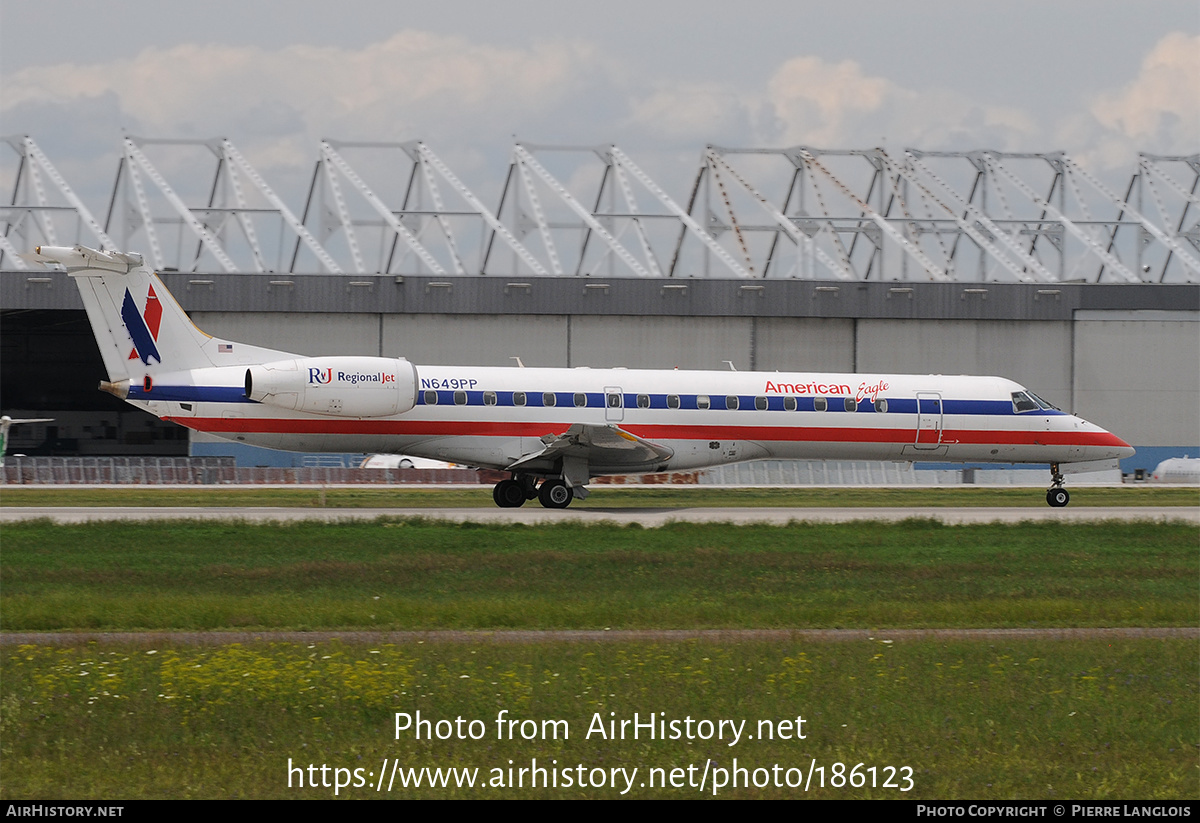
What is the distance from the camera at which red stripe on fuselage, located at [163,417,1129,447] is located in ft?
95.5

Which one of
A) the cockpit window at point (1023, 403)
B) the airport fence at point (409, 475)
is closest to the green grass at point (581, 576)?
the cockpit window at point (1023, 403)

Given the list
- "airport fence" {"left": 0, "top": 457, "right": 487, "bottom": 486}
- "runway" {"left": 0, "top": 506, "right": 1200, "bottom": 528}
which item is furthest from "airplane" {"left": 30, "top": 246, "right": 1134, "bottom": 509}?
"airport fence" {"left": 0, "top": 457, "right": 487, "bottom": 486}

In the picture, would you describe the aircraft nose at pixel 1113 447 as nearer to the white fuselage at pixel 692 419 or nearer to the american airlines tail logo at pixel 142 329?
the white fuselage at pixel 692 419

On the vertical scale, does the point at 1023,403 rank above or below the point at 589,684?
above

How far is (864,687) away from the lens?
10.9 m

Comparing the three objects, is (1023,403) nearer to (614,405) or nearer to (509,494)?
(614,405)

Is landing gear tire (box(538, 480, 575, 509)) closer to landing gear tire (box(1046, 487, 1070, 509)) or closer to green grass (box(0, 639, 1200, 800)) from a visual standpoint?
landing gear tire (box(1046, 487, 1070, 509))

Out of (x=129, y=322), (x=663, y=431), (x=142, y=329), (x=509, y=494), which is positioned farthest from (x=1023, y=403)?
(x=129, y=322)

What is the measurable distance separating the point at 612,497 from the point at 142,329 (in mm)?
13409

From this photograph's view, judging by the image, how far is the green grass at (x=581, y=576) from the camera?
14547 millimetres

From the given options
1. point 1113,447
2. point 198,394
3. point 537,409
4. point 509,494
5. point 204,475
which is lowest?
point 509,494

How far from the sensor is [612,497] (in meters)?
36.2

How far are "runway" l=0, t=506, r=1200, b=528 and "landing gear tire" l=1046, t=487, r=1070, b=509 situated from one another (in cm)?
101
